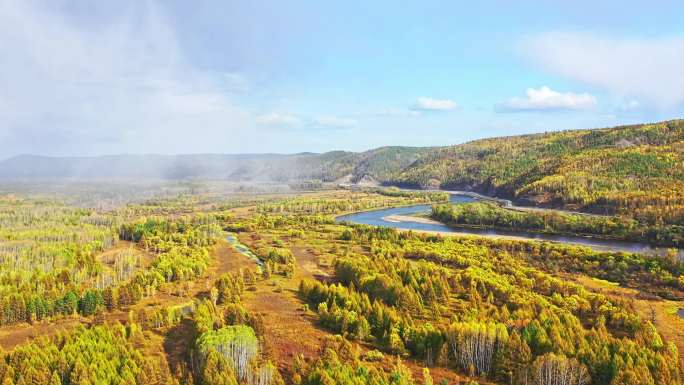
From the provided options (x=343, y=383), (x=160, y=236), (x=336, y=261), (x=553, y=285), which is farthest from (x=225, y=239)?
(x=343, y=383)

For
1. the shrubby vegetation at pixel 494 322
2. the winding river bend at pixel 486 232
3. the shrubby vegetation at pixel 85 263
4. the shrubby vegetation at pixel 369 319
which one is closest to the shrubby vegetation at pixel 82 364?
the shrubby vegetation at pixel 369 319

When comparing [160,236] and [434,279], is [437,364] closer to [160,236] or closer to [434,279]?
[434,279]

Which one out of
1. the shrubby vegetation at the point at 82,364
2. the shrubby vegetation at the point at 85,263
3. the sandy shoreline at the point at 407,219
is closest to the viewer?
the shrubby vegetation at the point at 82,364

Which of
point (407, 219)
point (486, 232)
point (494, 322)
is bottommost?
point (486, 232)

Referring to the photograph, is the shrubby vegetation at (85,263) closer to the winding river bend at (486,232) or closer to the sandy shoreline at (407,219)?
the winding river bend at (486,232)

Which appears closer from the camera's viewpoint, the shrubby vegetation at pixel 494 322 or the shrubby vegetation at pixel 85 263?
the shrubby vegetation at pixel 494 322

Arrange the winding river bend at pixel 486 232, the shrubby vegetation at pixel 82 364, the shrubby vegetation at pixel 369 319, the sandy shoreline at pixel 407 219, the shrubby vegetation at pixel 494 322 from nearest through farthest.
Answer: the shrubby vegetation at pixel 82 364 → the shrubby vegetation at pixel 494 322 → the shrubby vegetation at pixel 369 319 → the winding river bend at pixel 486 232 → the sandy shoreline at pixel 407 219

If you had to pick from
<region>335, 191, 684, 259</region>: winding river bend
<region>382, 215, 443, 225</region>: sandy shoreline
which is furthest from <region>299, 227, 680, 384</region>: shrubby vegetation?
<region>382, 215, 443, 225</region>: sandy shoreline

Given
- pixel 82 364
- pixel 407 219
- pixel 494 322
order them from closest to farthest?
A: pixel 82 364, pixel 494 322, pixel 407 219

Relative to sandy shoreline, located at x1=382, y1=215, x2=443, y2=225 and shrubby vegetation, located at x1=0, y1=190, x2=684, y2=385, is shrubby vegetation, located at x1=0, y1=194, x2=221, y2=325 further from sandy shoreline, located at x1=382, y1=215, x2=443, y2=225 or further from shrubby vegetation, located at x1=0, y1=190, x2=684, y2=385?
sandy shoreline, located at x1=382, y1=215, x2=443, y2=225

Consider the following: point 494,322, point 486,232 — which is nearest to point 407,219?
point 486,232

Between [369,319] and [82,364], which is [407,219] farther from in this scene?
[82,364]
